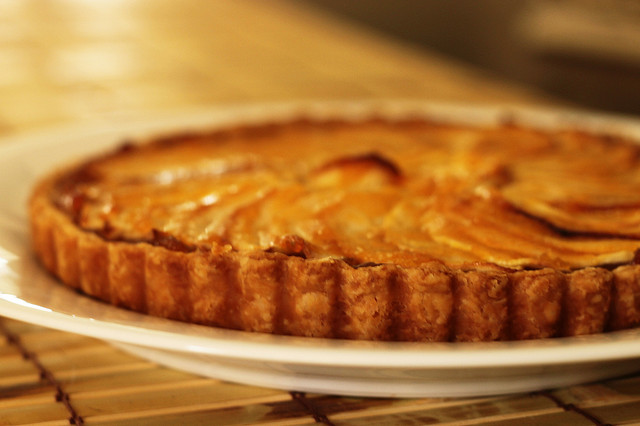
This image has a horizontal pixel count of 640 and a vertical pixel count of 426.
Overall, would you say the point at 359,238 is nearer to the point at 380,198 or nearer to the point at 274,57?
the point at 380,198

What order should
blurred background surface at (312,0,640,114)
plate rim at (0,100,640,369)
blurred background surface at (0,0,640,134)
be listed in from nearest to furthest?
plate rim at (0,100,640,369)
blurred background surface at (0,0,640,134)
blurred background surface at (312,0,640,114)

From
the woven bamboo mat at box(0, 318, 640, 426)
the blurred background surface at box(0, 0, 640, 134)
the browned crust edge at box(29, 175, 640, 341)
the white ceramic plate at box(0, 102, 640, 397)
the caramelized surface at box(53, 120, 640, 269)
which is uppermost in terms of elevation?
the blurred background surface at box(0, 0, 640, 134)

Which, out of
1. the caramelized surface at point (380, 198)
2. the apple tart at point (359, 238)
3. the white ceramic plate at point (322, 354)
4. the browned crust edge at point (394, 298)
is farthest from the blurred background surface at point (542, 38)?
the white ceramic plate at point (322, 354)

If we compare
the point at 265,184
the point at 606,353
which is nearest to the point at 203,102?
the point at 265,184

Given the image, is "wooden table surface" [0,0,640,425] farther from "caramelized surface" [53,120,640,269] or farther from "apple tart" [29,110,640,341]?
"caramelized surface" [53,120,640,269]

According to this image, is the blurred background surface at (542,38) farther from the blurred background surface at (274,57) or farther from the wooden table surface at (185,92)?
the wooden table surface at (185,92)

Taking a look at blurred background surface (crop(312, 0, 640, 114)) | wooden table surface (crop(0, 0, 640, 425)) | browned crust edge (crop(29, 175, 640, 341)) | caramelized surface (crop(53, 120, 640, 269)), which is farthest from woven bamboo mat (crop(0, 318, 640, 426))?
blurred background surface (crop(312, 0, 640, 114))

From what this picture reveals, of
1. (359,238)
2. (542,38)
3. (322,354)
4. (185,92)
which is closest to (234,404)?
(322,354)
